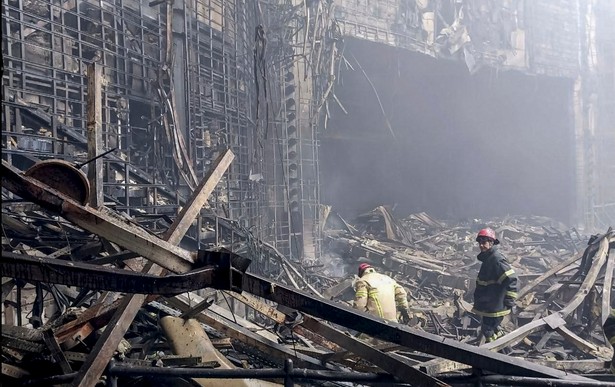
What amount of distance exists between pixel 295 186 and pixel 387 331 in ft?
43.5

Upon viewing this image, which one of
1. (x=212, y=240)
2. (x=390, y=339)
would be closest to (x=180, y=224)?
(x=390, y=339)

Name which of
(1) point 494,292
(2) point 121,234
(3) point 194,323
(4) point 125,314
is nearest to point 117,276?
(2) point 121,234

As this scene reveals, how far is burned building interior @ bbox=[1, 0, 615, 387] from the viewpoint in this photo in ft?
9.25

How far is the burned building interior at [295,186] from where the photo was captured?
282 cm

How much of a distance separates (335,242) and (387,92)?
1059 centimetres

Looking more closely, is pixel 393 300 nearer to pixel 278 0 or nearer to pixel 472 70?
pixel 278 0

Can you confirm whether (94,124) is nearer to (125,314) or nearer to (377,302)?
(125,314)

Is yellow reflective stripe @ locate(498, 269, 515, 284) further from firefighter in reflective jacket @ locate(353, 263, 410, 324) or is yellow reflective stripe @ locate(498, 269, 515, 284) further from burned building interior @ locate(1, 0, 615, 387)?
firefighter in reflective jacket @ locate(353, 263, 410, 324)

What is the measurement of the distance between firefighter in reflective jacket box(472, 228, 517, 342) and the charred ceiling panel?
15.4 meters

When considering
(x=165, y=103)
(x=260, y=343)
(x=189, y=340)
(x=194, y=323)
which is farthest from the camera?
(x=165, y=103)

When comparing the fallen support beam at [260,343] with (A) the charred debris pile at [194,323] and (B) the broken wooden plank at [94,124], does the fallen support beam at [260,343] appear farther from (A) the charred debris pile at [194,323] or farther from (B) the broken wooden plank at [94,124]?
(B) the broken wooden plank at [94,124]

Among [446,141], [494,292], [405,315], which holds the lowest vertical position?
[405,315]

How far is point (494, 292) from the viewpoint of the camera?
296 inches

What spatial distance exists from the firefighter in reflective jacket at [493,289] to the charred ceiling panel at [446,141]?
15.4 m
